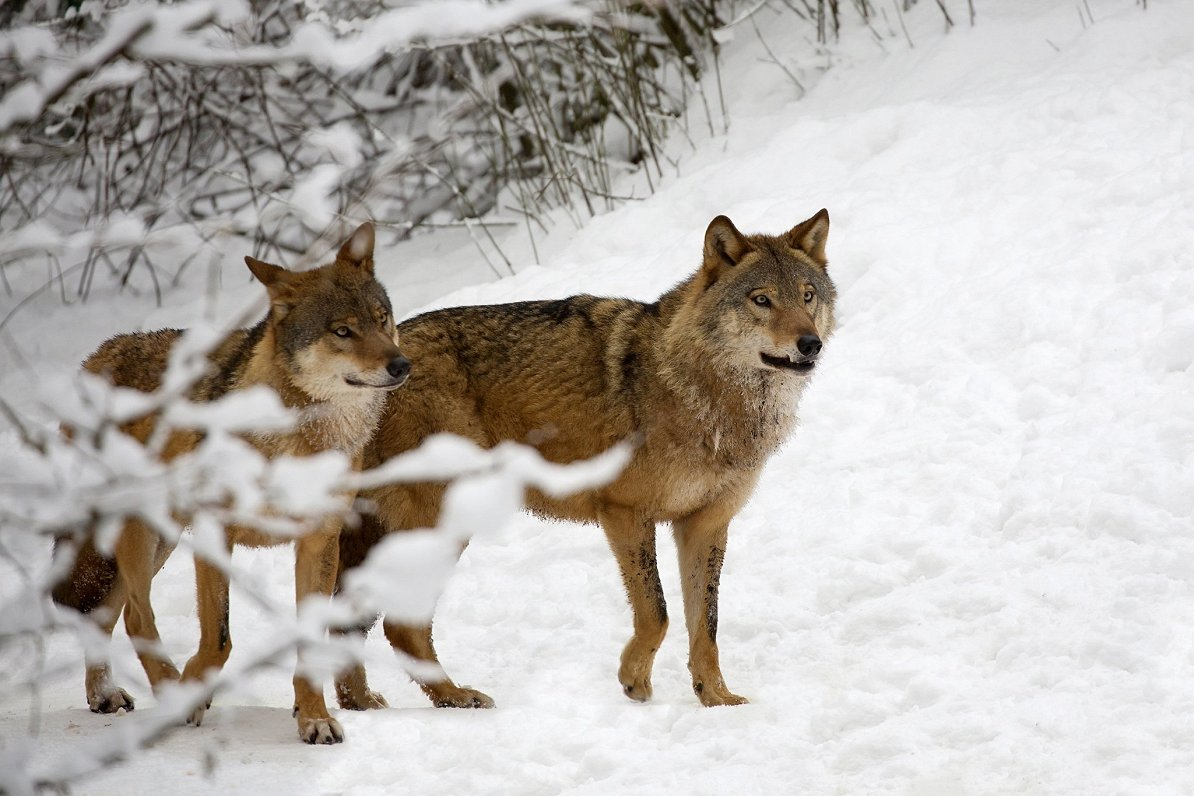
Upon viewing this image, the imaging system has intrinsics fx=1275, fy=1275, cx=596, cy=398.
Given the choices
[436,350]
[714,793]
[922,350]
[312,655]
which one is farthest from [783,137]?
[312,655]

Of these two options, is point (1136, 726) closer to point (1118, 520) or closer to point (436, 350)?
point (1118, 520)

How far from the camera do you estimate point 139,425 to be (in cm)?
566

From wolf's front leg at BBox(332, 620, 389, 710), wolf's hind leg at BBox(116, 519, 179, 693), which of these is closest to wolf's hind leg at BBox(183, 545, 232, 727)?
wolf's hind leg at BBox(116, 519, 179, 693)

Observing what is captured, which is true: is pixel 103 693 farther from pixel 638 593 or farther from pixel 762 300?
pixel 762 300

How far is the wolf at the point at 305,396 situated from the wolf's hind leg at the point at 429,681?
0.74 metres

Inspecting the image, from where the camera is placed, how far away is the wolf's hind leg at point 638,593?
579 centimetres

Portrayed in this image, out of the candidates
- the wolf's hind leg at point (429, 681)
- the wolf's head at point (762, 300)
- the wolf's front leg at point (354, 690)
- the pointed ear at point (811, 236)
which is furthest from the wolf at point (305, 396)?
the pointed ear at point (811, 236)

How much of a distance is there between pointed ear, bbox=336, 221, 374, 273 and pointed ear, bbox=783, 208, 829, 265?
2046mm

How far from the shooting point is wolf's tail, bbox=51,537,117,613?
600 centimetres

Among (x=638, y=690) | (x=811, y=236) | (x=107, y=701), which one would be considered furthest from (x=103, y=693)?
(x=811, y=236)

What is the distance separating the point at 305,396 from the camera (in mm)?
5238

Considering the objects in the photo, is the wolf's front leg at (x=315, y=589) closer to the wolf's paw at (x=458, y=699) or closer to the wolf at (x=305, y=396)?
the wolf at (x=305, y=396)

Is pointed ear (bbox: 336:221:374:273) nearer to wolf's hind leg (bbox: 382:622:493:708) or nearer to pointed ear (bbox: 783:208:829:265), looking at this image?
wolf's hind leg (bbox: 382:622:493:708)

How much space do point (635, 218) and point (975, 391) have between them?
410 cm
